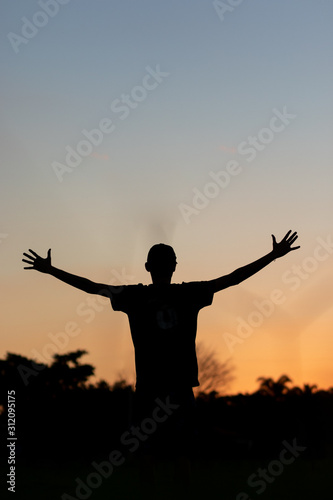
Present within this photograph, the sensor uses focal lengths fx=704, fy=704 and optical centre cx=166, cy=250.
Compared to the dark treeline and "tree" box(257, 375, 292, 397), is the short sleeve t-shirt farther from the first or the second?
"tree" box(257, 375, 292, 397)

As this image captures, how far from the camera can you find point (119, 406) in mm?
73938

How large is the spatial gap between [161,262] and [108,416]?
70294 mm

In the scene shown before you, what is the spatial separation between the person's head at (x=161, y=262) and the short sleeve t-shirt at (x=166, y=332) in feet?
0.35

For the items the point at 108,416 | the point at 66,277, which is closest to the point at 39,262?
the point at 66,277

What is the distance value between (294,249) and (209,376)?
71.4 metres

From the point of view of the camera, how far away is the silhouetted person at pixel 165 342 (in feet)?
17.9

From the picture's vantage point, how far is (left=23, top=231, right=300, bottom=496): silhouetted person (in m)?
5.46

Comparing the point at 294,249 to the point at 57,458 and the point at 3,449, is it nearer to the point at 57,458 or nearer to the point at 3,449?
the point at 3,449

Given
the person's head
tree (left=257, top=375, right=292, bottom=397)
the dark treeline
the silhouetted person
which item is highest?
tree (left=257, top=375, right=292, bottom=397)

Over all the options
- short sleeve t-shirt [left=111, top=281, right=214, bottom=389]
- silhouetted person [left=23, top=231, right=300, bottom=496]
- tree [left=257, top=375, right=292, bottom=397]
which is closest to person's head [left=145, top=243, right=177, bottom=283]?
silhouetted person [left=23, top=231, right=300, bottom=496]

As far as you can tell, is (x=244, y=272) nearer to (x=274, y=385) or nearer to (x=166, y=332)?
(x=166, y=332)

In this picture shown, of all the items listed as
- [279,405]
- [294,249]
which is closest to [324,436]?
[279,405]

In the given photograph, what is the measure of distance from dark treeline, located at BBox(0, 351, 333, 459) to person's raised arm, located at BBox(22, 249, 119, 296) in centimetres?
5166

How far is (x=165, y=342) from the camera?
18.3ft
